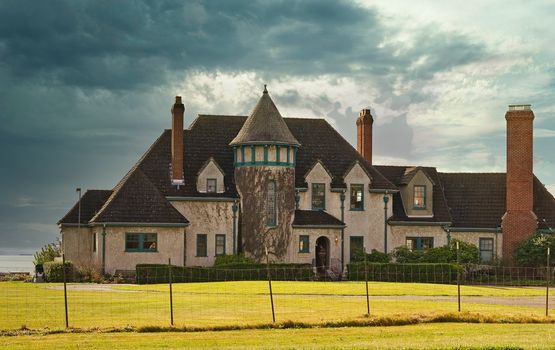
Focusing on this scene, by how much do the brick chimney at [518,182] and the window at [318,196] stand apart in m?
13.2

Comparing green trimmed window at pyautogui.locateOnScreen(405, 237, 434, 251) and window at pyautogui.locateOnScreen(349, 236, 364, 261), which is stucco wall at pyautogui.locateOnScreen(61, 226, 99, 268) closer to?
window at pyautogui.locateOnScreen(349, 236, 364, 261)

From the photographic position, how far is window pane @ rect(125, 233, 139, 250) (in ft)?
206

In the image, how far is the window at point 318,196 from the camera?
69.1m

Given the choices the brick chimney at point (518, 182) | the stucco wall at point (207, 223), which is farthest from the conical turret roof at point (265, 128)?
the brick chimney at point (518, 182)

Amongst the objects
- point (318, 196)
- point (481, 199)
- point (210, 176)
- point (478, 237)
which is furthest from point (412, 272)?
point (210, 176)

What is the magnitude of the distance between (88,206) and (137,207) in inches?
203

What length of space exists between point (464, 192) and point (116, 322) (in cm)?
4694

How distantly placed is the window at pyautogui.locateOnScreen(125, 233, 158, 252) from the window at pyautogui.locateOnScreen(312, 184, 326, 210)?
468 inches

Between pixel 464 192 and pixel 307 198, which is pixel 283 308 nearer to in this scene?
pixel 307 198

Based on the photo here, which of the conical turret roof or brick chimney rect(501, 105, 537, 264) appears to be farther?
brick chimney rect(501, 105, 537, 264)

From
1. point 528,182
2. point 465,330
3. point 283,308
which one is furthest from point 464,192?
point 465,330

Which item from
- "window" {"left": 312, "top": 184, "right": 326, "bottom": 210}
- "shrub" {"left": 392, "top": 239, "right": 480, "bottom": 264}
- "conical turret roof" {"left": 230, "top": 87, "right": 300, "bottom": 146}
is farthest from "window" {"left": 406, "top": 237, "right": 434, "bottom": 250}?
"conical turret roof" {"left": 230, "top": 87, "right": 300, "bottom": 146}

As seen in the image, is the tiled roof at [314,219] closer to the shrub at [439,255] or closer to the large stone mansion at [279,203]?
the large stone mansion at [279,203]

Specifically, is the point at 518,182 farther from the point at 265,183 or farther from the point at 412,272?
the point at 265,183
